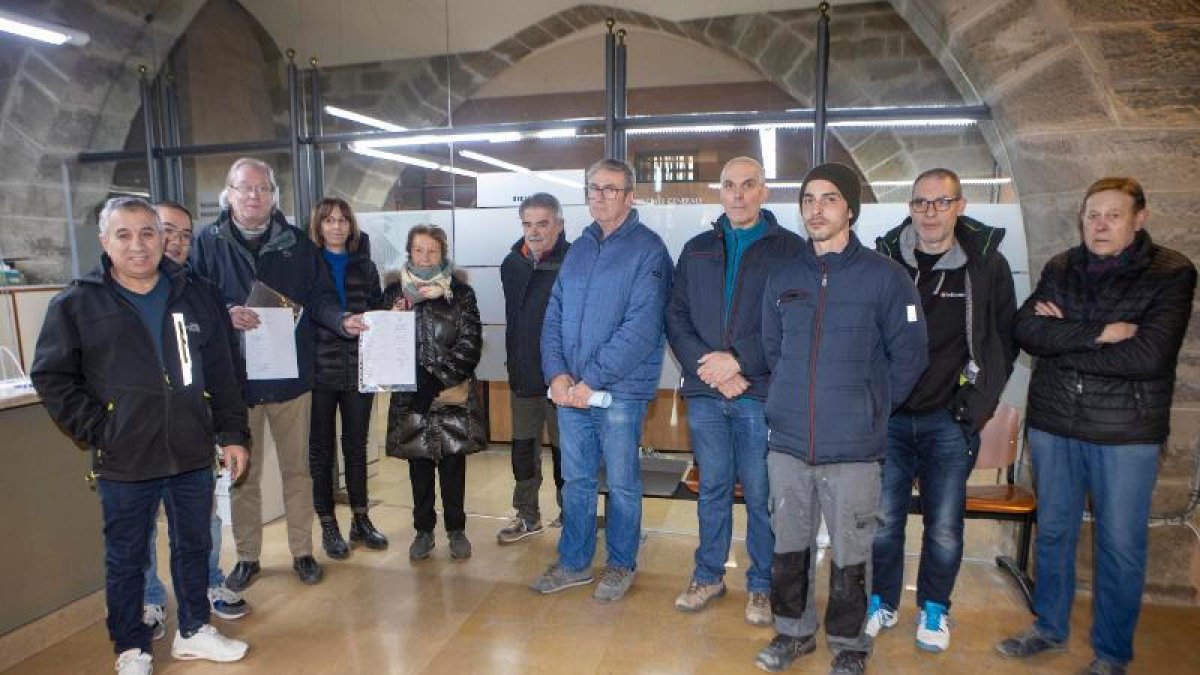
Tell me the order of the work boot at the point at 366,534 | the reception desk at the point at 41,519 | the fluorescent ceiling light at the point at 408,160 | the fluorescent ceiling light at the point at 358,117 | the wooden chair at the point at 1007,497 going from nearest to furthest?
the reception desk at the point at 41,519 < the wooden chair at the point at 1007,497 < the work boot at the point at 366,534 < the fluorescent ceiling light at the point at 408,160 < the fluorescent ceiling light at the point at 358,117

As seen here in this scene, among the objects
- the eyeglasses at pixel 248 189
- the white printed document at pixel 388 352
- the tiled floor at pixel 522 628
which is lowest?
the tiled floor at pixel 522 628

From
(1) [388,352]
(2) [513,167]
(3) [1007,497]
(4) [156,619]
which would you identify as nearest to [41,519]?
(4) [156,619]

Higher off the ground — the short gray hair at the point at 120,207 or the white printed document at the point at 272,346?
the short gray hair at the point at 120,207

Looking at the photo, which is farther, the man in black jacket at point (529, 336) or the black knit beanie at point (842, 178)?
the man in black jacket at point (529, 336)

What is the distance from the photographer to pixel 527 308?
11.0ft

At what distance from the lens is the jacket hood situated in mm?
2420

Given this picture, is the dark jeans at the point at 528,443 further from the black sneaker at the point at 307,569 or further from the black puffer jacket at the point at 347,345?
the black sneaker at the point at 307,569

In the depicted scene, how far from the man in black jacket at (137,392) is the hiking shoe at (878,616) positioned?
2.42 meters

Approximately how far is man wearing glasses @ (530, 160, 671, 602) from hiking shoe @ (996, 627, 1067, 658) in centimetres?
146

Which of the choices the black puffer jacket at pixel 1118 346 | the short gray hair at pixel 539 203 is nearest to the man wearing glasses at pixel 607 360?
the short gray hair at pixel 539 203

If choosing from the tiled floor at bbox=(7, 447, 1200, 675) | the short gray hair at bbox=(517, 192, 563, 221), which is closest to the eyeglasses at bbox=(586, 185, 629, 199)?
the short gray hair at bbox=(517, 192, 563, 221)

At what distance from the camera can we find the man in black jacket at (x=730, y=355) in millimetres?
2604

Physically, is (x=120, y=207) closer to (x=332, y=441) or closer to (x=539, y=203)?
(x=332, y=441)

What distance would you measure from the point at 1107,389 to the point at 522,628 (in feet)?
7.44
